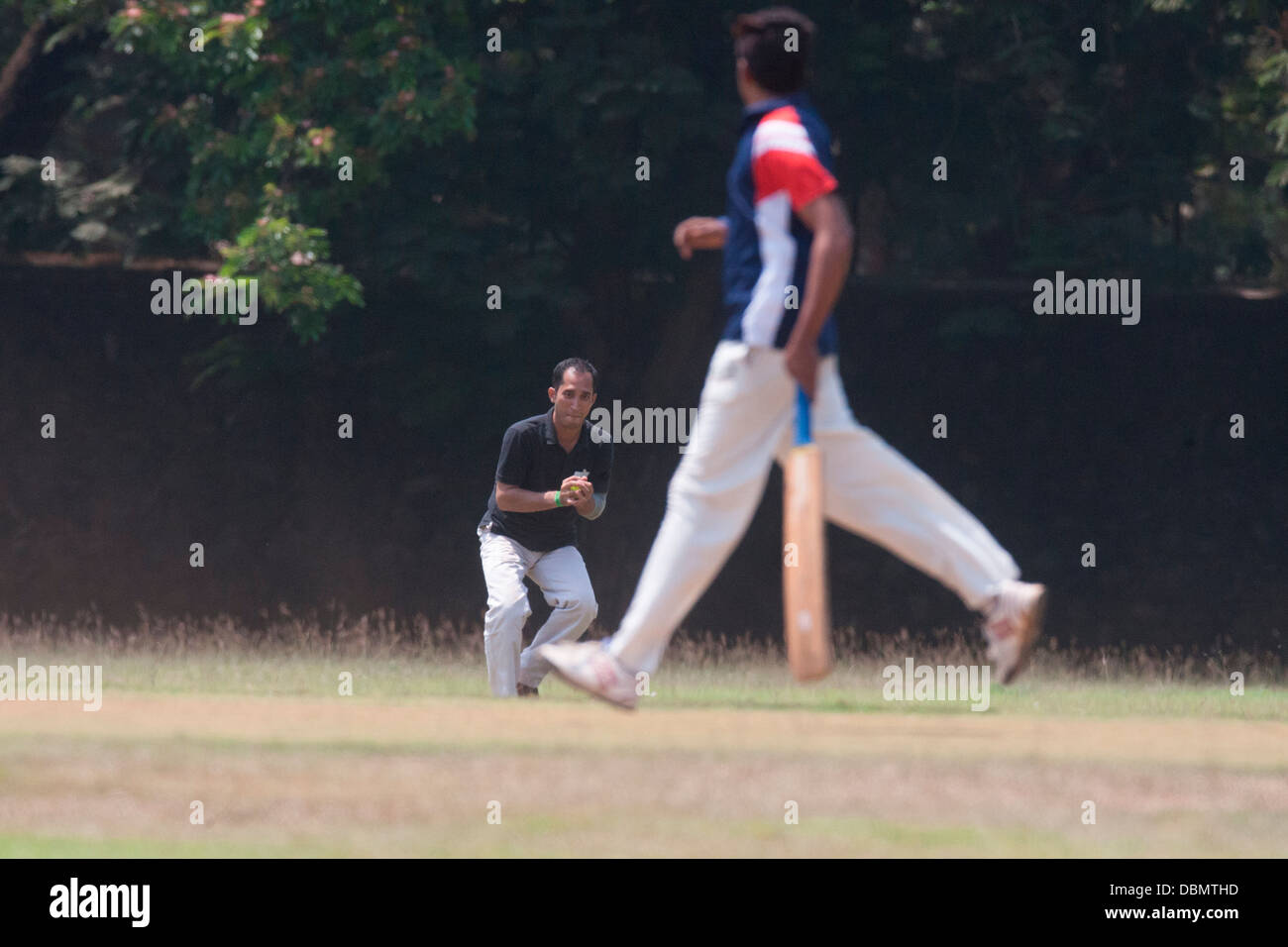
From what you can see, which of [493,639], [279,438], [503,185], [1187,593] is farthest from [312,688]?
[1187,593]

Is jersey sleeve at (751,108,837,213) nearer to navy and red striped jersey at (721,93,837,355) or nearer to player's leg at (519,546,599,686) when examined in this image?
navy and red striped jersey at (721,93,837,355)

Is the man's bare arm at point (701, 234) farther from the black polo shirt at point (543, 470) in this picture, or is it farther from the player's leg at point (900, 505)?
the black polo shirt at point (543, 470)

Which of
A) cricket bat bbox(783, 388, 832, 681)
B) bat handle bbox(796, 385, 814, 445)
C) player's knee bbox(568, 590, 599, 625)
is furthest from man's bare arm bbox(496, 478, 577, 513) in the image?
cricket bat bbox(783, 388, 832, 681)

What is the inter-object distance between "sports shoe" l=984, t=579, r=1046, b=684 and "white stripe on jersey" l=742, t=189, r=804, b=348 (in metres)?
1.14

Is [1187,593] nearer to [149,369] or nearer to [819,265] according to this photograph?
[149,369]

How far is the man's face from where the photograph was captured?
10.4 meters

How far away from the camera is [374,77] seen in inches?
521

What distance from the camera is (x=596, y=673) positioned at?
653 cm

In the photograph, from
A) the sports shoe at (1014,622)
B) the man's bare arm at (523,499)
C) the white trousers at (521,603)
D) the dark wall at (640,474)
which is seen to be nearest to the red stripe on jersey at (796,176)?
the sports shoe at (1014,622)

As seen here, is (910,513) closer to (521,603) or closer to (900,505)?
(900,505)

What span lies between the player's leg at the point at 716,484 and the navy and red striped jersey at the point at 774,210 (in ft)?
0.38

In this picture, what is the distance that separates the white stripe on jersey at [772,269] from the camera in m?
6.36

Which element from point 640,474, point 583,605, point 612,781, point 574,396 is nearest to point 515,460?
point 574,396

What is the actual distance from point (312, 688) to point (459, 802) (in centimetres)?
477
